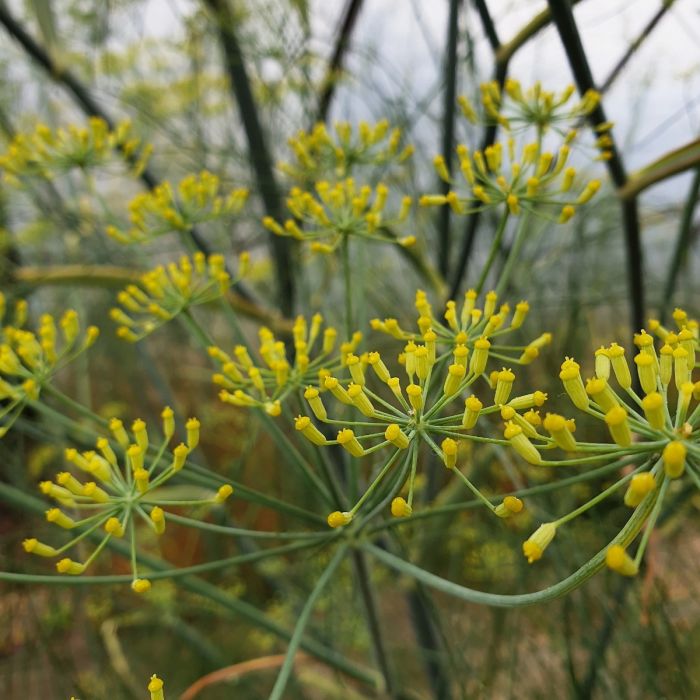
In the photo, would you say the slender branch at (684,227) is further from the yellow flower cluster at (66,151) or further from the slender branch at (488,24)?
the yellow flower cluster at (66,151)

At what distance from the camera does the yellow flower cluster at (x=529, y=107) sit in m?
0.66

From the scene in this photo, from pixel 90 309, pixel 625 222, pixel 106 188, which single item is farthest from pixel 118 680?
pixel 106 188

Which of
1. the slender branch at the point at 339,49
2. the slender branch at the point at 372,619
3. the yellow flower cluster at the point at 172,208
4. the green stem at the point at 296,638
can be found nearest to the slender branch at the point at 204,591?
the slender branch at the point at 372,619

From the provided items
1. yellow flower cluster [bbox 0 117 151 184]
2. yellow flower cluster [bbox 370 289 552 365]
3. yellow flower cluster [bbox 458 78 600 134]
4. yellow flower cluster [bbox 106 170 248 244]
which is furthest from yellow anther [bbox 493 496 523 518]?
yellow flower cluster [bbox 0 117 151 184]

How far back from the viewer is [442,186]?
1074mm

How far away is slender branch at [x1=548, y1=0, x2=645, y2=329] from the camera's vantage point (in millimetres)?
580

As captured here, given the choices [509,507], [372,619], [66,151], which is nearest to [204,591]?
[372,619]

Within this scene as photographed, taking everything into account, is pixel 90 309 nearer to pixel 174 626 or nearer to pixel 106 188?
pixel 106 188

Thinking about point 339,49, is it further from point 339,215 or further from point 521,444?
point 521,444

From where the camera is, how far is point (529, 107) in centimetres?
71

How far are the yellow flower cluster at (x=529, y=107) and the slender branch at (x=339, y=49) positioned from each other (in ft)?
1.87

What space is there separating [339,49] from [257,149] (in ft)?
1.11

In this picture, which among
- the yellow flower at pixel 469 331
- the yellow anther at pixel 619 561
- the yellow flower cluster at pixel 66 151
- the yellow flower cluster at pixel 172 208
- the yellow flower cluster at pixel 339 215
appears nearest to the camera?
the yellow anther at pixel 619 561

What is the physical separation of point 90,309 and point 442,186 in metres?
2.38
